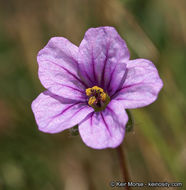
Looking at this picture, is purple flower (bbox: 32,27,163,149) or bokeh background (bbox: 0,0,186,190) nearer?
purple flower (bbox: 32,27,163,149)

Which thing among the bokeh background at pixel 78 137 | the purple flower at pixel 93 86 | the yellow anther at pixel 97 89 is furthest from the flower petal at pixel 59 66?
the bokeh background at pixel 78 137

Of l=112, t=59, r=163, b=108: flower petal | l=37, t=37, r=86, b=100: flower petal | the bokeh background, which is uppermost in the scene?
l=37, t=37, r=86, b=100: flower petal

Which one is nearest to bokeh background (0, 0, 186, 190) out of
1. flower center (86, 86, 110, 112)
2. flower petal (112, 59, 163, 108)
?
flower center (86, 86, 110, 112)

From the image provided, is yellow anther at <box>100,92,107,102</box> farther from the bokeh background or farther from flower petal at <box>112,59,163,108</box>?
the bokeh background

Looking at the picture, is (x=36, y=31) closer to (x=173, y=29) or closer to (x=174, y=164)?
(x=173, y=29)

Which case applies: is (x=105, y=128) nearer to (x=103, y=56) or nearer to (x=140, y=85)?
(x=140, y=85)

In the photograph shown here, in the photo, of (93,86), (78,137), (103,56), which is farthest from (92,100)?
(78,137)
